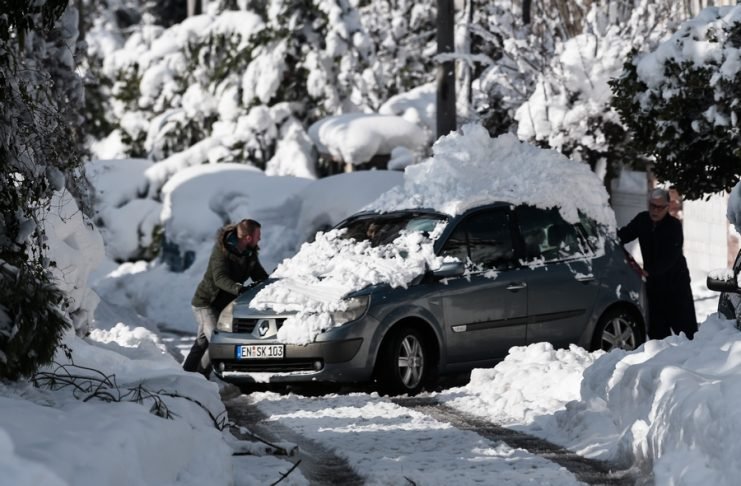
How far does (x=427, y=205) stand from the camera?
13.7 m

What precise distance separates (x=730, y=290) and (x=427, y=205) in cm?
540

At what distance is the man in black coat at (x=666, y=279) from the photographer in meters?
13.7

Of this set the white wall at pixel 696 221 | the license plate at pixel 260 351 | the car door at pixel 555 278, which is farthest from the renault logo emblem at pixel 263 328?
Result: the white wall at pixel 696 221

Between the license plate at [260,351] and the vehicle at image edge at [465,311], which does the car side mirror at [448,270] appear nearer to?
the vehicle at image edge at [465,311]

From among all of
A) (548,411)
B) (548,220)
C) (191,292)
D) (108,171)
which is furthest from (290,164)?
(548,411)

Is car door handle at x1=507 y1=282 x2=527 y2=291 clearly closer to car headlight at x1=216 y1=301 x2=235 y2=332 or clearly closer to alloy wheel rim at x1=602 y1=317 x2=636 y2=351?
alloy wheel rim at x1=602 y1=317 x2=636 y2=351

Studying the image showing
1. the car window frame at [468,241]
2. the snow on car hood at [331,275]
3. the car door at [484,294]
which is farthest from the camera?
the car window frame at [468,241]

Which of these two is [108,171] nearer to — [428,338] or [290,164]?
[290,164]

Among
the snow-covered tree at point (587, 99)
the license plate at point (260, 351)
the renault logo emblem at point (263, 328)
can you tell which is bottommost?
the license plate at point (260, 351)

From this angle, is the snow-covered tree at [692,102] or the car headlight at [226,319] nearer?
the car headlight at [226,319]

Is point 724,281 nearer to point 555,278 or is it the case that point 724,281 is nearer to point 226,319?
point 555,278

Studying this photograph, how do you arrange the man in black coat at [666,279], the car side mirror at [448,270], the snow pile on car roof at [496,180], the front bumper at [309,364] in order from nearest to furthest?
1. the front bumper at [309,364]
2. the car side mirror at [448,270]
3. the man in black coat at [666,279]
4. the snow pile on car roof at [496,180]

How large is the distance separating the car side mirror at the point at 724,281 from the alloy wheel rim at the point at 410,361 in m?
4.20

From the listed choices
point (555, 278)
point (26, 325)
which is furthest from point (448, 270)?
point (26, 325)
